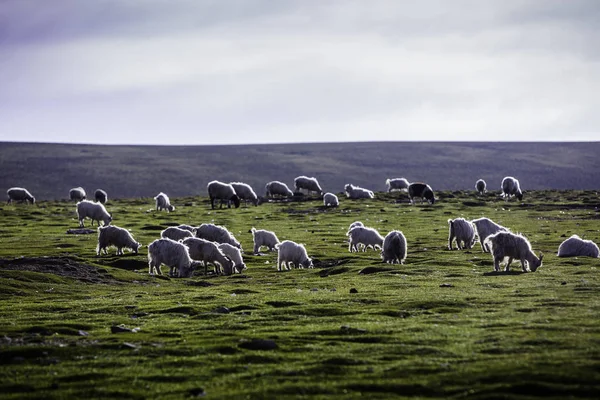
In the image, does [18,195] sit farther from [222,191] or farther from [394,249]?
[394,249]

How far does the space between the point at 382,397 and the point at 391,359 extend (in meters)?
2.29

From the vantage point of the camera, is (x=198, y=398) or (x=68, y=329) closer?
(x=198, y=398)

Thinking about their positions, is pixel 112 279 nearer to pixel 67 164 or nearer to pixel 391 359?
pixel 391 359

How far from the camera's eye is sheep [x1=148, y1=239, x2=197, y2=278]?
95.0 feet

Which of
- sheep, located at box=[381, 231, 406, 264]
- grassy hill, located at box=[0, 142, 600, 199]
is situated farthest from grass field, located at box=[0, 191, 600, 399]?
grassy hill, located at box=[0, 142, 600, 199]

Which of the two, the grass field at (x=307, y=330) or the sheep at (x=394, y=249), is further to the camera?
the sheep at (x=394, y=249)

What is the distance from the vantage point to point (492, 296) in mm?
20062

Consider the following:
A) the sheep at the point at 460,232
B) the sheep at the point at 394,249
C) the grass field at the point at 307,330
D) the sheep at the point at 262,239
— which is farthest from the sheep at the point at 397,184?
the sheep at the point at 394,249

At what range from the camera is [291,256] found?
32.0 metres

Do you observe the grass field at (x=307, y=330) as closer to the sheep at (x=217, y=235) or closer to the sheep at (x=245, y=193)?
the sheep at (x=217, y=235)

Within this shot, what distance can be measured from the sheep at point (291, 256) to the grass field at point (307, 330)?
83 cm

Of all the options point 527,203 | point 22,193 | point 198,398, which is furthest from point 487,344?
point 22,193

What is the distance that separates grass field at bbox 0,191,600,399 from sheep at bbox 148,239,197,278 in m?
0.86

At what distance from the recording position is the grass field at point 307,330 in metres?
11.7
